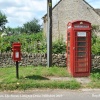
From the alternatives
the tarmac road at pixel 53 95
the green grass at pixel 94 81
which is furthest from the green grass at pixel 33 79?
the green grass at pixel 94 81

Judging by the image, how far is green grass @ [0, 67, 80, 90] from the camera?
8938 millimetres

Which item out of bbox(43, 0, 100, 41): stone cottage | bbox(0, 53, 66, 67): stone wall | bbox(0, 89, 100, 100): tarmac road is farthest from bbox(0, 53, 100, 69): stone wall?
bbox(43, 0, 100, 41): stone cottage

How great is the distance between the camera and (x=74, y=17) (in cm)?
4053

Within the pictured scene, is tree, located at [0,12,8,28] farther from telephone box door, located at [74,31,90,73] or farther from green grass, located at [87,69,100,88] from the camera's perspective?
green grass, located at [87,69,100,88]

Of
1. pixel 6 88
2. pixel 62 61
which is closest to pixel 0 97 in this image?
pixel 6 88

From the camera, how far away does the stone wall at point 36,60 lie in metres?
12.6

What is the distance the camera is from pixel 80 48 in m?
10.7

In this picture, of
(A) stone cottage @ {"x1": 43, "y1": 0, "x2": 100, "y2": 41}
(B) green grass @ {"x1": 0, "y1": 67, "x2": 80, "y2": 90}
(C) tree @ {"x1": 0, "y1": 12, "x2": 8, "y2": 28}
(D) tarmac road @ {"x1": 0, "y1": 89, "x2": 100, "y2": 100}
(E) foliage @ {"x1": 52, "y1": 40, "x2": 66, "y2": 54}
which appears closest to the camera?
(D) tarmac road @ {"x1": 0, "y1": 89, "x2": 100, "y2": 100}

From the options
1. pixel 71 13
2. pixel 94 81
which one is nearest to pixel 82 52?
pixel 94 81

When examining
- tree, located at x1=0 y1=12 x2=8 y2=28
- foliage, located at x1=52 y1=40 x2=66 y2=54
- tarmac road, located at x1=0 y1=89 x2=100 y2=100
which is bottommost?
tarmac road, located at x1=0 y1=89 x2=100 y2=100

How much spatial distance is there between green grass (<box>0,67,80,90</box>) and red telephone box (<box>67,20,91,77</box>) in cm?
51

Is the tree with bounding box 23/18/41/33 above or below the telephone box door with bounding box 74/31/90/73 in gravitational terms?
above

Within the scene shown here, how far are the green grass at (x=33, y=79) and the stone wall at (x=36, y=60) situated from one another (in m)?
0.74

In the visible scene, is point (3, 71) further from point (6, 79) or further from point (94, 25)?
point (94, 25)
